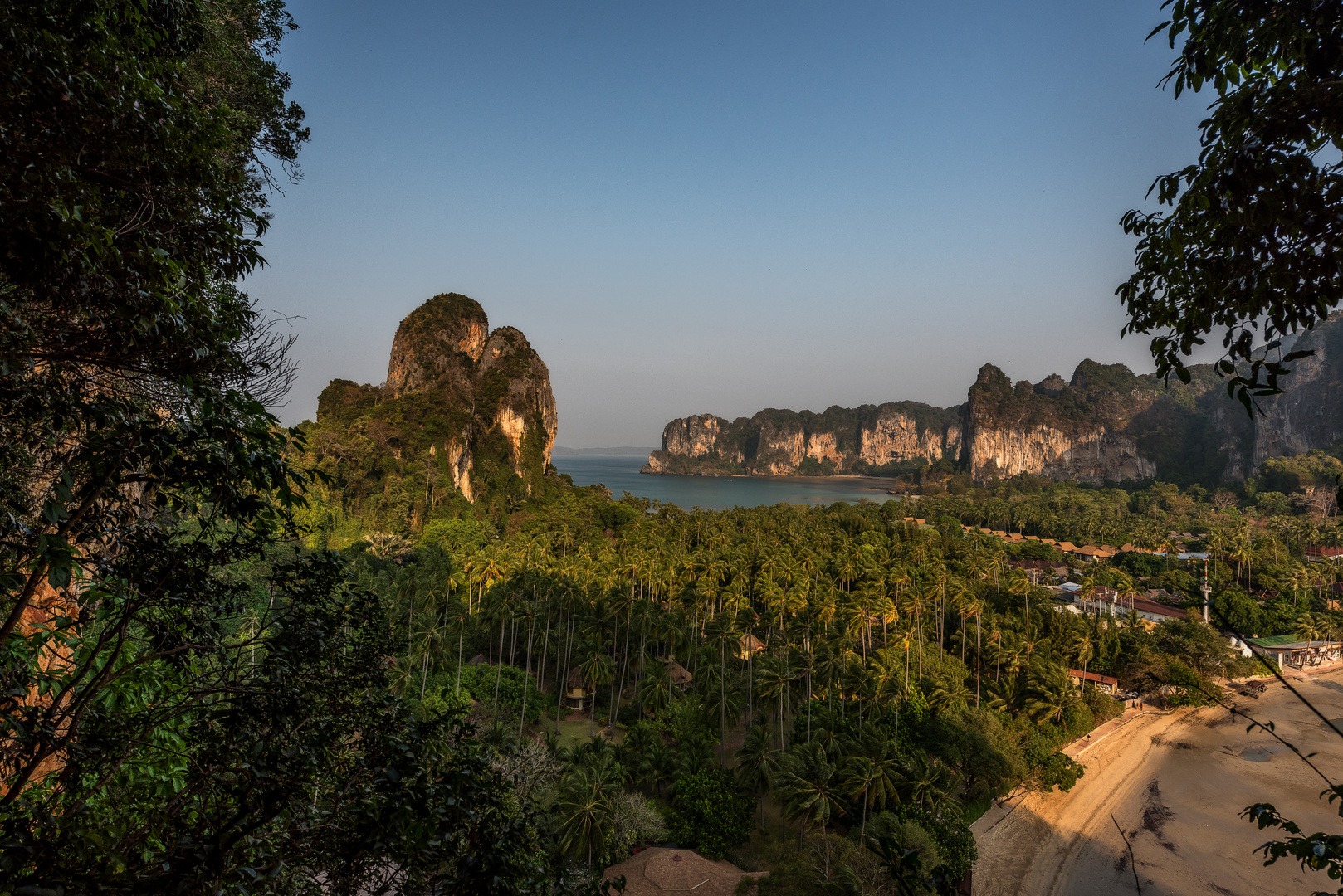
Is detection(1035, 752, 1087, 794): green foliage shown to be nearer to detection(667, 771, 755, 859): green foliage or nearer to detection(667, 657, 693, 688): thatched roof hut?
detection(667, 771, 755, 859): green foliage

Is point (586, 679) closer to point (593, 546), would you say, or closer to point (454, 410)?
point (593, 546)

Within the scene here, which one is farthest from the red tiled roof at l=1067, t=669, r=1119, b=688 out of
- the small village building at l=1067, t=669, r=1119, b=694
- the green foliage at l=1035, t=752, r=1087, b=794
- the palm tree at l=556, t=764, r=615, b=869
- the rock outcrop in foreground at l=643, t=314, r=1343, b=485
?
the rock outcrop in foreground at l=643, t=314, r=1343, b=485

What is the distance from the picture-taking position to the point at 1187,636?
31.4 metres

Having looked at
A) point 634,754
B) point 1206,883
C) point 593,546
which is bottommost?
point 1206,883

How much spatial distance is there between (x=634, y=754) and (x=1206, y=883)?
17511mm

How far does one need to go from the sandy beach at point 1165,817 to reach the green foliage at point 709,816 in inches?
277

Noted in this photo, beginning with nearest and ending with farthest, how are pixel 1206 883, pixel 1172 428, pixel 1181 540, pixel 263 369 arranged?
pixel 263 369 → pixel 1206 883 → pixel 1181 540 → pixel 1172 428

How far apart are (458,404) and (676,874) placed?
53607mm

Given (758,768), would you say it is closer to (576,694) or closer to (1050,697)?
(576,694)

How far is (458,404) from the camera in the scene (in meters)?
61.1

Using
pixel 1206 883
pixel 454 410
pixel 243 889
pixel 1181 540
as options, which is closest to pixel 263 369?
pixel 243 889

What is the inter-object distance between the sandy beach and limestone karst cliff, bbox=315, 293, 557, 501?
47.7 metres

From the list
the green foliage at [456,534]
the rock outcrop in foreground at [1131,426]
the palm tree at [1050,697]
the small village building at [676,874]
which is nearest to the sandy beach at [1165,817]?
the palm tree at [1050,697]

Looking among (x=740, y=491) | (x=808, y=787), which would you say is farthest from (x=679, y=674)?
(x=740, y=491)
